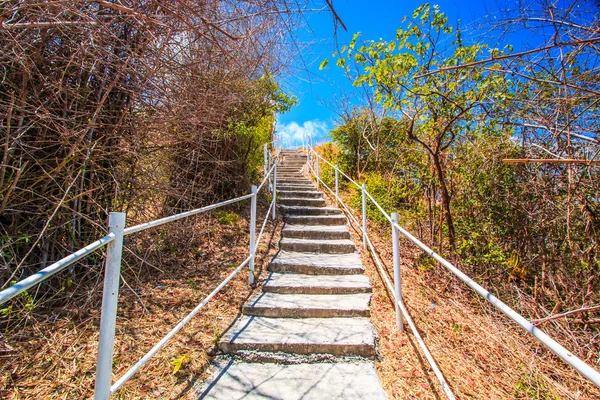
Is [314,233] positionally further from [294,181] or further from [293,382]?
[294,181]

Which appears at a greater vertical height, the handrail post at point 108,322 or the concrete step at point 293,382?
the handrail post at point 108,322

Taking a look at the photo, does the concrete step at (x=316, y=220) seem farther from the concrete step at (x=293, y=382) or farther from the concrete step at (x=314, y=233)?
the concrete step at (x=293, y=382)

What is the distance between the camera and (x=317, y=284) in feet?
10.5

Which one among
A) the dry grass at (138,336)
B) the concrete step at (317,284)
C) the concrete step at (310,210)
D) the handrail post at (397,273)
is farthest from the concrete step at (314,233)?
the handrail post at (397,273)

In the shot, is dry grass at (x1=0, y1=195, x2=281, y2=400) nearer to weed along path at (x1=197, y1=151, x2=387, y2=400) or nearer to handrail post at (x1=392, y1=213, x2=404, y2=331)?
weed along path at (x1=197, y1=151, x2=387, y2=400)

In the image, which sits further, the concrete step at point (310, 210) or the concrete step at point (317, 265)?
the concrete step at point (310, 210)

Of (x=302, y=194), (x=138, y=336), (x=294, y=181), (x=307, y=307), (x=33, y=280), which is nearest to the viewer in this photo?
(x=33, y=280)

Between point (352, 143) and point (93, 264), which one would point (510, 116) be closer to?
point (93, 264)

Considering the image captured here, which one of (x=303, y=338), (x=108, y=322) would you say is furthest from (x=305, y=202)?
(x=108, y=322)

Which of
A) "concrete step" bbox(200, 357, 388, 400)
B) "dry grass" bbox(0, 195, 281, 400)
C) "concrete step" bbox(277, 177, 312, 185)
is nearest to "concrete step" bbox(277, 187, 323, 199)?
"concrete step" bbox(277, 177, 312, 185)

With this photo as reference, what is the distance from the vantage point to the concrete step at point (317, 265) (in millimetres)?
3568

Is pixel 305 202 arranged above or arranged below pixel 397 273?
above

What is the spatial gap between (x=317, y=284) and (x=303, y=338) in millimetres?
889

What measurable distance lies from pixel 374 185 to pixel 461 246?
2.74 metres
